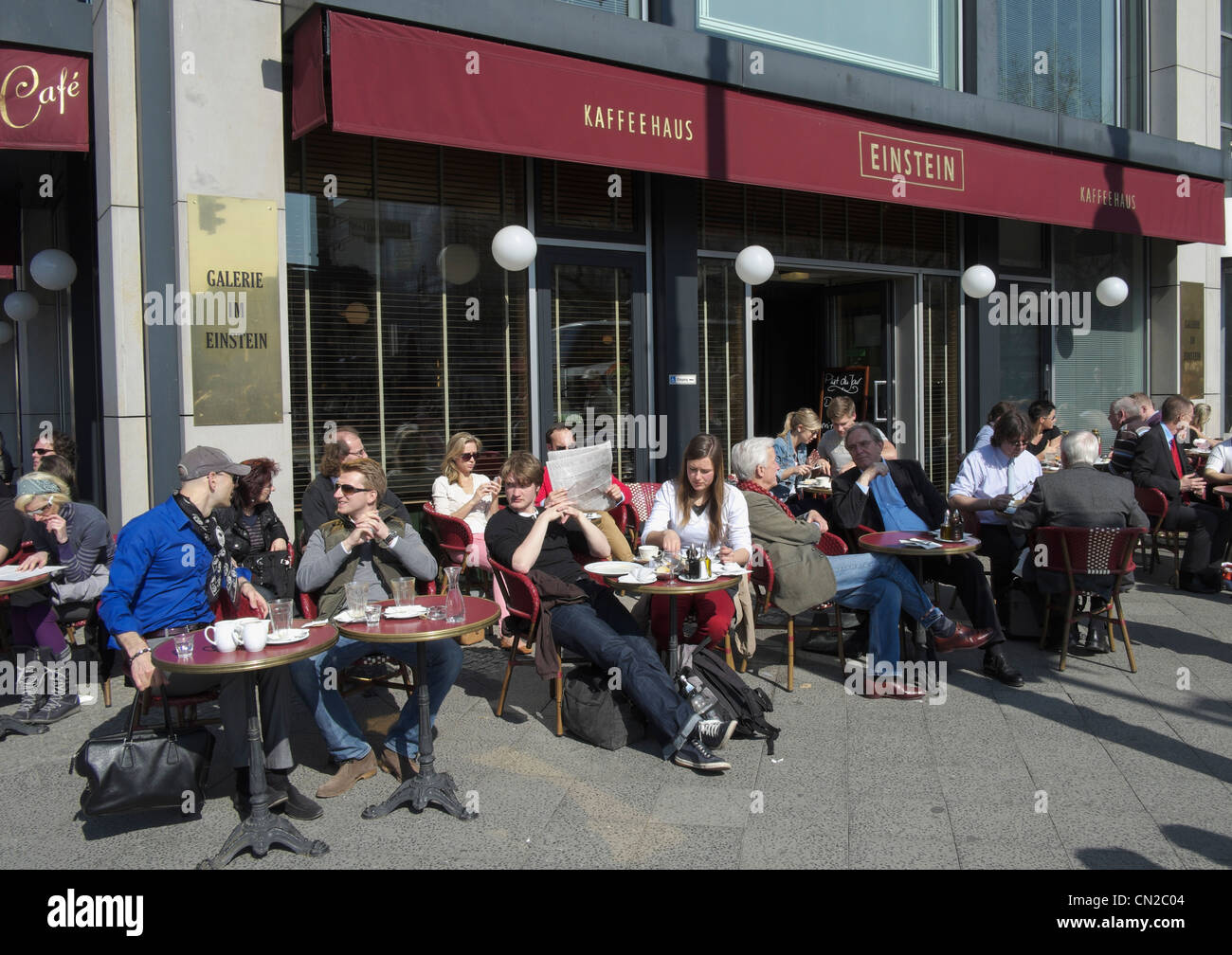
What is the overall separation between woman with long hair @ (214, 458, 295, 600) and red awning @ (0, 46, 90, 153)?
2.82 meters

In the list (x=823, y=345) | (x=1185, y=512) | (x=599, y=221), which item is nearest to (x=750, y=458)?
(x=599, y=221)

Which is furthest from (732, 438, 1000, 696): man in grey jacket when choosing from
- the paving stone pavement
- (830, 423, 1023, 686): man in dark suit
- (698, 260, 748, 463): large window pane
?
(698, 260, 748, 463): large window pane

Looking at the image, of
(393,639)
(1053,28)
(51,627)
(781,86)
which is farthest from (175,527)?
(1053,28)

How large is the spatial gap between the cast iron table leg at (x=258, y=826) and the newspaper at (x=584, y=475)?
80.6 inches

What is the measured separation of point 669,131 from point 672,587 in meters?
4.71

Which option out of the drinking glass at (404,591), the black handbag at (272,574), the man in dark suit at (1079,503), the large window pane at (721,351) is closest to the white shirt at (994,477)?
the man in dark suit at (1079,503)

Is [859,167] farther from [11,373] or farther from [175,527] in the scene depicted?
[11,373]

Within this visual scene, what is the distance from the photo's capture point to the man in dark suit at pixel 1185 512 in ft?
26.1

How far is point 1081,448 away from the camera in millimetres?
5969

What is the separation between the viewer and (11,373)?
40.5 ft

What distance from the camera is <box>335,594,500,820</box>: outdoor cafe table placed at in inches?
150

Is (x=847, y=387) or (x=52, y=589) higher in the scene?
(x=847, y=387)

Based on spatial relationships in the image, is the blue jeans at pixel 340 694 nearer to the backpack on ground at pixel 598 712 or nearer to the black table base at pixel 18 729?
the backpack on ground at pixel 598 712

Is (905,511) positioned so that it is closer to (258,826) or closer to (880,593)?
(880,593)
